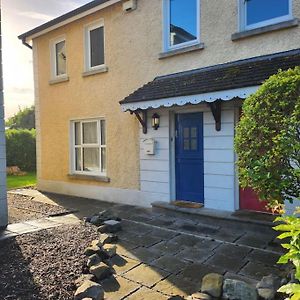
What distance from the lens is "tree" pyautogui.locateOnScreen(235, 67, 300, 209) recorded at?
4.40 meters

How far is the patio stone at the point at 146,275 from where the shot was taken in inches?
195

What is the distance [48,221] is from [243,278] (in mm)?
5962

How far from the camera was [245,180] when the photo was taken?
4922 millimetres

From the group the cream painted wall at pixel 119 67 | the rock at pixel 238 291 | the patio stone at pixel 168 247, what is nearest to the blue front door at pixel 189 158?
the cream painted wall at pixel 119 67

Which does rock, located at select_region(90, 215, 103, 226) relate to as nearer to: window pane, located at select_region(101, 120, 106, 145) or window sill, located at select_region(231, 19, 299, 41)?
window pane, located at select_region(101, 120, 106, 145)

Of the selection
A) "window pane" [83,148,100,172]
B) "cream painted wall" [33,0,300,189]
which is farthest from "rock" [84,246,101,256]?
"window pane" [83,148,100,172]

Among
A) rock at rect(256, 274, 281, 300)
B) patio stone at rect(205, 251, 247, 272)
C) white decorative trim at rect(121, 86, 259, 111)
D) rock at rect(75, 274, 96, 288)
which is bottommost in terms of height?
patio stone at rect(205, 251, 247, 272)

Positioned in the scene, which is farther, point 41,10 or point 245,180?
point 41,10

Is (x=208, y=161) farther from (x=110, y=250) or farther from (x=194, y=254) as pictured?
(x=110, y=250)

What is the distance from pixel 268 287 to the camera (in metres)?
4.16

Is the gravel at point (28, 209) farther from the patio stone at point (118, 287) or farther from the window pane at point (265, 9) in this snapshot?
the window pane at point (265, 9)

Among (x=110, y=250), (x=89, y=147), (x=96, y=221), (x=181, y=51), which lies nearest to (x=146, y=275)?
(x=110, y=250)

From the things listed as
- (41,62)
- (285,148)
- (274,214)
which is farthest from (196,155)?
(41,62)

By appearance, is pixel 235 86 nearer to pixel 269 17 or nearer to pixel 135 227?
pixel 269 17
